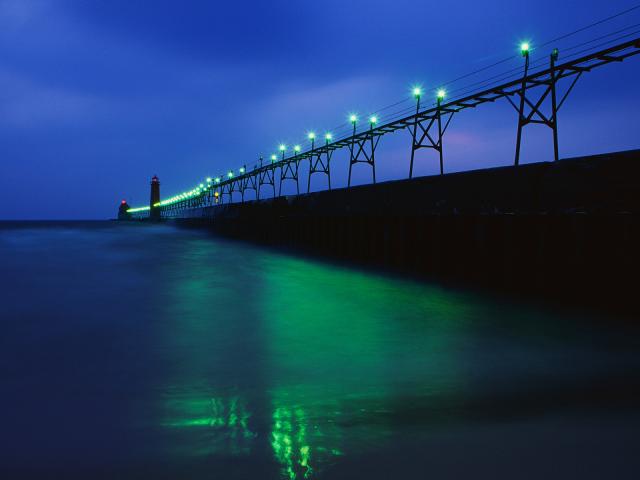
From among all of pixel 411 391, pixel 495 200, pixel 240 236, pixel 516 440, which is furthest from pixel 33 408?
pixel 240 236

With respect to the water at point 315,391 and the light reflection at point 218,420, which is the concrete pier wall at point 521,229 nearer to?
the water at point 315,391

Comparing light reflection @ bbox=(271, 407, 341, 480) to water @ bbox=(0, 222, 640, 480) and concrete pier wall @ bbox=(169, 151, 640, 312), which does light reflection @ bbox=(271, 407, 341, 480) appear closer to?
water @ bbox=(0, 222, 640, 480)

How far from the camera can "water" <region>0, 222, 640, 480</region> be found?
355 centimetres

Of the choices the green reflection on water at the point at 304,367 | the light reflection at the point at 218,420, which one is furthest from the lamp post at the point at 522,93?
the light reflection at the point at 218,420

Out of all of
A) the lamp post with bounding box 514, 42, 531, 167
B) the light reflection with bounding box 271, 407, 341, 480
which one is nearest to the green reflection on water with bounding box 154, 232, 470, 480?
the light reflection with bounding box 271, 407, 341, 480

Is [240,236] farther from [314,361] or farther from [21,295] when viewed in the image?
[314,361]

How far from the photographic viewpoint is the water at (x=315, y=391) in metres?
3.55

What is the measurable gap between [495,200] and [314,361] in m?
6.85

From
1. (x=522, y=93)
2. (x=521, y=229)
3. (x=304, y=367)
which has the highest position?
(x=522, y=93)

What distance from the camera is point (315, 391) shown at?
199 inches

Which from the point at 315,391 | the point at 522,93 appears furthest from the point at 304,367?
the point at 522,93

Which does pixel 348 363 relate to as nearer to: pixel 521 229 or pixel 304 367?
pixel 304 367

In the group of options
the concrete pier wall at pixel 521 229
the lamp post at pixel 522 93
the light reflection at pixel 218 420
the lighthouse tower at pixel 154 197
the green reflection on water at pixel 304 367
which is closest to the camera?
the light reflection at pixel 218 420

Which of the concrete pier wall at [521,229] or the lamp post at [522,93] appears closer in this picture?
the concrete pier wall at [521,229]
